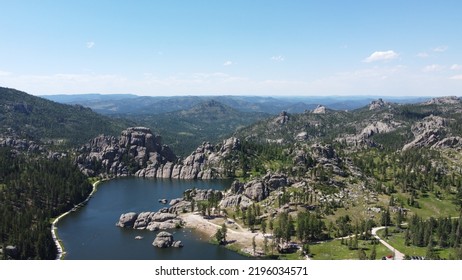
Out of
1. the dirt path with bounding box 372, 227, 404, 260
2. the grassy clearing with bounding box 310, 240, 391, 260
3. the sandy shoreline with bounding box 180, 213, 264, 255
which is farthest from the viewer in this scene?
the sandy shoreline with bounding box 180, 213, 264, 255

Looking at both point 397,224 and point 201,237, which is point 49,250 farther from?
point 397,224

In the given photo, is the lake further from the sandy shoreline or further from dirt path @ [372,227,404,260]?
dirt path @ [372,227,404,260]

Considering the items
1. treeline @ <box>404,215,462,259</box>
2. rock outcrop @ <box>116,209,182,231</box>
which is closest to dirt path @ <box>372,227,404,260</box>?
treeline @ <box>404,215,462,259</box>

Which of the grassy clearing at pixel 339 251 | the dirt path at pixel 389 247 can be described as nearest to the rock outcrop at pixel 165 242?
the grassy clearing at pixel 339 251

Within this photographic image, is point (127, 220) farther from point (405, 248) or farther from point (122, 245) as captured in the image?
point (405, 248)

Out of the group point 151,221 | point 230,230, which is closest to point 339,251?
point 230,230

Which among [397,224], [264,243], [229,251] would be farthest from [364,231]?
[229,251]

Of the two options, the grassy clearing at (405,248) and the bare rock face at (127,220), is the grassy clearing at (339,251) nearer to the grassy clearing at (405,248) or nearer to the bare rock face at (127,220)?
the grassy clearing at (405,248)
